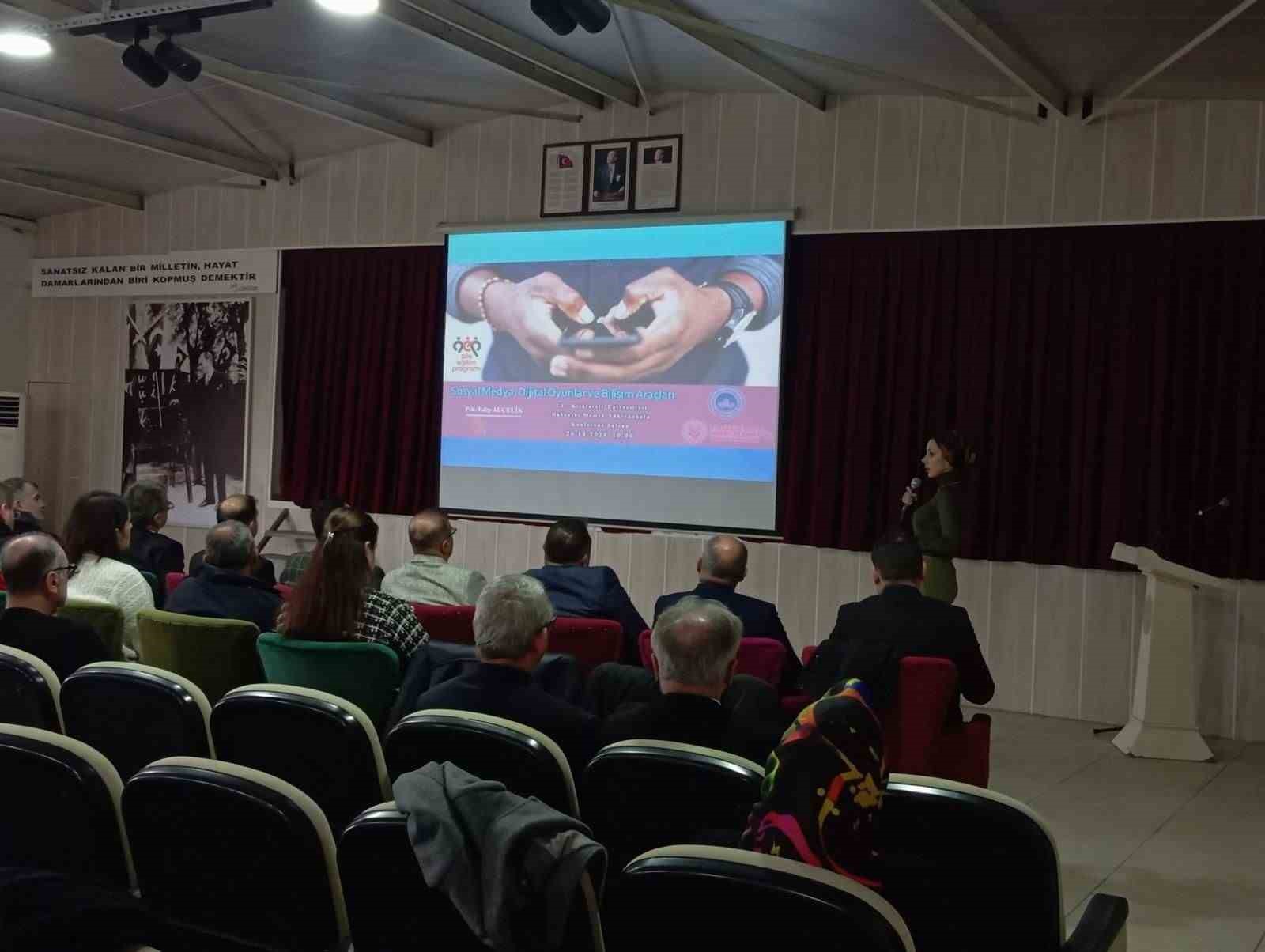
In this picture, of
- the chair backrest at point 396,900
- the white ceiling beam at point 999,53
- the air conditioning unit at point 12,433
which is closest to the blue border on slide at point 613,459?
the white ceiling beam at point 999,53

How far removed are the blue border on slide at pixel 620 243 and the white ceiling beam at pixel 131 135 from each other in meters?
1.88

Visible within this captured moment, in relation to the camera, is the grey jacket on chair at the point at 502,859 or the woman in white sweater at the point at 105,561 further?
the woman in white sweater at the point at 105,561

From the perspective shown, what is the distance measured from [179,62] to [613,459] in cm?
343

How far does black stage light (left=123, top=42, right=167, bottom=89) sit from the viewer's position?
6.34 metres

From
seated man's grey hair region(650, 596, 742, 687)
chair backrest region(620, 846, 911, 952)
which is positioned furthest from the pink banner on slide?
chair backrest region(620, 846, 911, 952)

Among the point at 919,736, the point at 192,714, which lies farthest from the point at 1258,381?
the point at 192,714

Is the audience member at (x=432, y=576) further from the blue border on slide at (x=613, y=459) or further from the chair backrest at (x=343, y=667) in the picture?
the blue border on slide at (x=613, y=459)

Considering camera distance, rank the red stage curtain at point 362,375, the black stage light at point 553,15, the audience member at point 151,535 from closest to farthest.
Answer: the black stage light at point 553,15 < the audience member at point 151,535 < the red stage curtain at point 362,375

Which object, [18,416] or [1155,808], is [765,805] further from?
[18,416]

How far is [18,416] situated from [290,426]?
8.24 ft

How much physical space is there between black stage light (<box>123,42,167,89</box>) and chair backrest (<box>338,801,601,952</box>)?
563 cm

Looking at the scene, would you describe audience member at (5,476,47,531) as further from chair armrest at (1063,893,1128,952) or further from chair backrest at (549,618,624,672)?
chair armrest at (1063,893,1128,952)

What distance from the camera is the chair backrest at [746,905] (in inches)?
56.2

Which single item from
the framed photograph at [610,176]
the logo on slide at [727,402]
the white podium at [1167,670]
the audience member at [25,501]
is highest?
the framed photograph at [610,176]
